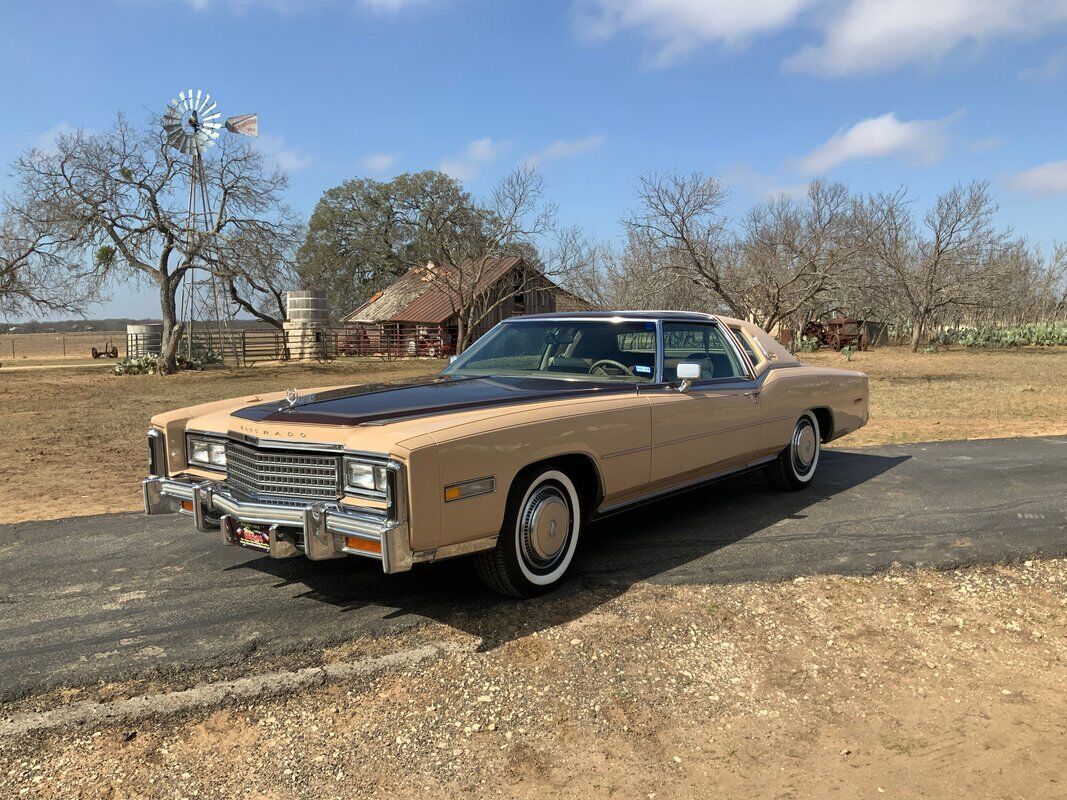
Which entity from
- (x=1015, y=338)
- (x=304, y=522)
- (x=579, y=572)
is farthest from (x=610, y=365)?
(x=1015, y=338)

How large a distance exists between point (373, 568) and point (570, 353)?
6.03ft

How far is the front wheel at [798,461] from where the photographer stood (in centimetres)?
625

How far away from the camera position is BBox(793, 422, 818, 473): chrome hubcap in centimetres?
631

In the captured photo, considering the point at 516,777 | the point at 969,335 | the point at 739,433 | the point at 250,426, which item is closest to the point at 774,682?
the point at 516,777

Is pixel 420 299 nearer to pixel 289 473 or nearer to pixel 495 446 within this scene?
pixel 289 473

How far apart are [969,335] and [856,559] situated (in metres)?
51.8

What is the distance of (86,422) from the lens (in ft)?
43.1

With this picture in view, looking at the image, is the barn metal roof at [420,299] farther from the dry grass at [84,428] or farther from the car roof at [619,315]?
the car roof at [619,315]

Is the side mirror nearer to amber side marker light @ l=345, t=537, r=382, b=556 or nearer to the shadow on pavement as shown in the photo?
the shadow on pavement

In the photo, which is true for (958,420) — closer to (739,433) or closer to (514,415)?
(739,433)

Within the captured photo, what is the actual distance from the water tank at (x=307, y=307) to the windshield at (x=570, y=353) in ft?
119

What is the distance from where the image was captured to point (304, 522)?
3.36 m

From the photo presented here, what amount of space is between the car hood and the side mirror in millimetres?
326

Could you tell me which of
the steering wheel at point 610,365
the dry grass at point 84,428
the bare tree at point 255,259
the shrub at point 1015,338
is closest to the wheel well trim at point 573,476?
the steering wheel at point 610,365
